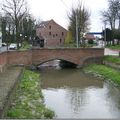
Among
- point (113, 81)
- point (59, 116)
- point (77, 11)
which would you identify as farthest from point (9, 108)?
point (77, 11)

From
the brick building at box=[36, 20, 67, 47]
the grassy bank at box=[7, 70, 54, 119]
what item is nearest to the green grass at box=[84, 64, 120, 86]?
the grassy bank at box=[7, 70, 54, 119]

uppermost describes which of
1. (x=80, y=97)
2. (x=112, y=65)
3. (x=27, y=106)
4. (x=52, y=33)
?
(x=52, y=33)

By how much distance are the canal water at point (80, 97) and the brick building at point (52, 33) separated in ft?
243

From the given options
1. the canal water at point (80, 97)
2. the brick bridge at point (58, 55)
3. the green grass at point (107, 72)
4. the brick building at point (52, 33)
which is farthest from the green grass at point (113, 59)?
the brick building at point (52, 33)

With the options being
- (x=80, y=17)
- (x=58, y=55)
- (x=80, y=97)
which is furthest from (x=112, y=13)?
(x=80, y=97)

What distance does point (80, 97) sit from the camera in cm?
3025

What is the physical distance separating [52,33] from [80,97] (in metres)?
90.8

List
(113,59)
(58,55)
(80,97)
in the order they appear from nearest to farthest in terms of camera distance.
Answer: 1. (80,97)
2. (113,59)
3. (58,55)

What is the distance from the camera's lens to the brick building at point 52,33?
120062mm

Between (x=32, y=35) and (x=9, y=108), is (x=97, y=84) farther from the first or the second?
(x=32, y=35)

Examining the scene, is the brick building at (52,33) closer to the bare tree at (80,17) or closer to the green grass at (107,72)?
the bare tree at (80,17)

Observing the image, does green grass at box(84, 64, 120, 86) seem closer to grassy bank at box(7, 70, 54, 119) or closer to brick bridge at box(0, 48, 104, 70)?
brick bridge at box(0, 48, 104, 70)

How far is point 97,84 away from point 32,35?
6513 centimetres

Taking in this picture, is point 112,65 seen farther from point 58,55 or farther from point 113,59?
point 58,55
